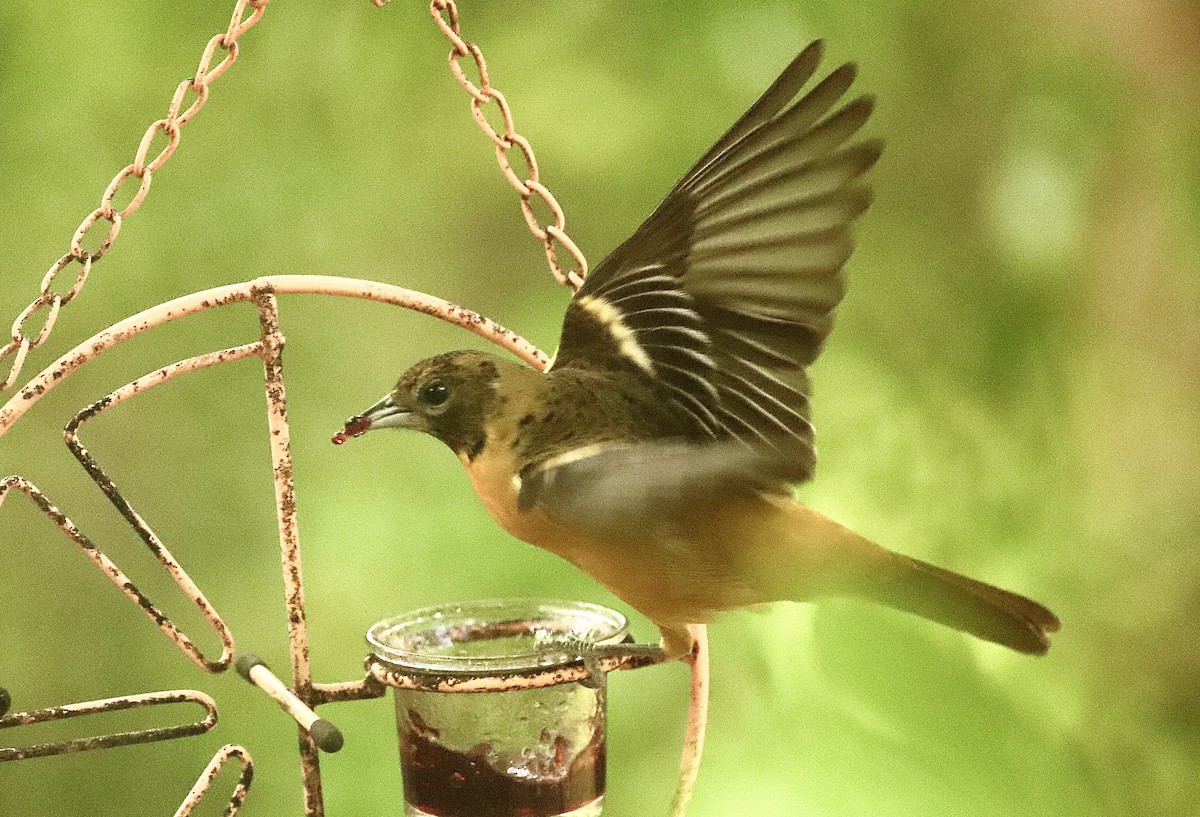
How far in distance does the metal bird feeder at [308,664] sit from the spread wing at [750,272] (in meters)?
0.09

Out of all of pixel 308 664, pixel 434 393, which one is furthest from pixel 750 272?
pixel 308 664

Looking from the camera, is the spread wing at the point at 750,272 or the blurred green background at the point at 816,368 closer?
the spread wing at the point at 750,272

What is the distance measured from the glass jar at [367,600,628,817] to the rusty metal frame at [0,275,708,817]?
0.02 m

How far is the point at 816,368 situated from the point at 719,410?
57 cm

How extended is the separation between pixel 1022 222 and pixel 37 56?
0.92 m

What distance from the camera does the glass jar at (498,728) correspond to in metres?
0.59

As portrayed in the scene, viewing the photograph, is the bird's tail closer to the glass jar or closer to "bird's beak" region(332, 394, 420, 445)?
the glass jar

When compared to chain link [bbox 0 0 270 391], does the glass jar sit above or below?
below

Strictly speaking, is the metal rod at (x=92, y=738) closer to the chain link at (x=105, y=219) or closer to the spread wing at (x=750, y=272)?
the chain link at (x=105, y=219)

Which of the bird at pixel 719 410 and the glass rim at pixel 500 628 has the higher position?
the bird at pixel 719 410

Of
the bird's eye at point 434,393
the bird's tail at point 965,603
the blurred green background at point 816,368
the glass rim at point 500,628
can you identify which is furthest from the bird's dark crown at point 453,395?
the blurred green background at point 816,368

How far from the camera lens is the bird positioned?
0.58 metres

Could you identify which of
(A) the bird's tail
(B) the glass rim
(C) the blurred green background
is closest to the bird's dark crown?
(B) the glass rim

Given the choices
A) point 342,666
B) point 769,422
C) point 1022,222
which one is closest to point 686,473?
point 769,422
